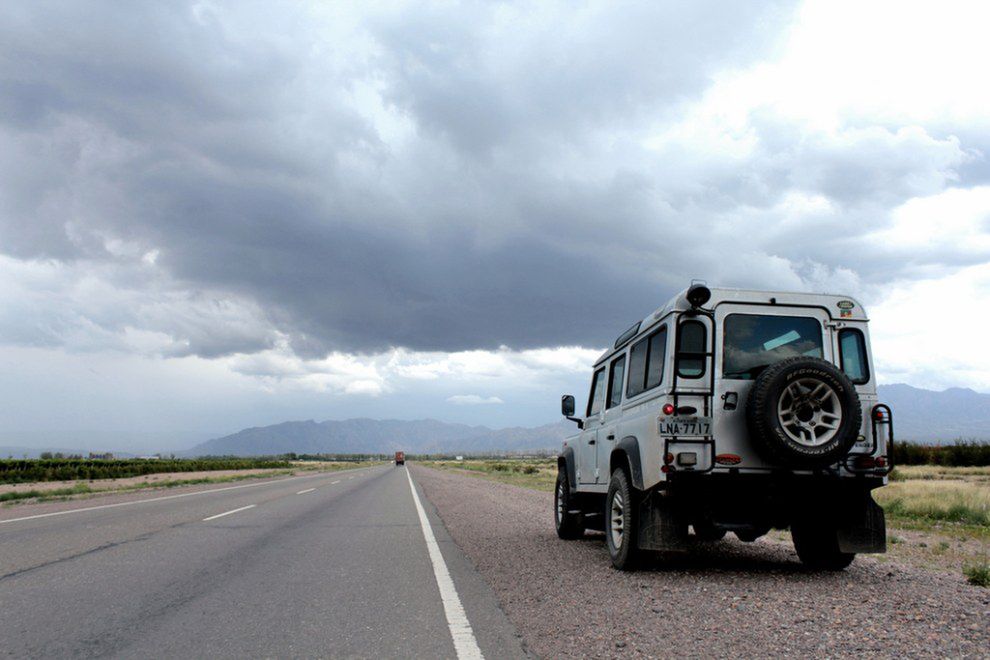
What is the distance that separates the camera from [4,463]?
165 feet

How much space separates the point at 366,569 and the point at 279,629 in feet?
9.16

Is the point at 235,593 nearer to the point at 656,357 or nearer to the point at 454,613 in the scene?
the point at 454,613

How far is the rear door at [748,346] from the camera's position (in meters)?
7.04

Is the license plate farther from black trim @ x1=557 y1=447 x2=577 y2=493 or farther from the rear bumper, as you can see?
black trim @ x1=557 y1=447 x2=577 y2=493

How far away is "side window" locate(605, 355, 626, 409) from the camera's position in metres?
9.08

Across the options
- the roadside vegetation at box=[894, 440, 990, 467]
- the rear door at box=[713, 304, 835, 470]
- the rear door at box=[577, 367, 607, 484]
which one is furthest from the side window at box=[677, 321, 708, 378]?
the roadside vegetation at box=[894, 440, 990, 467]

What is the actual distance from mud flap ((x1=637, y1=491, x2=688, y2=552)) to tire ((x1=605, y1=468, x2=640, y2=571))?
248 millimetres

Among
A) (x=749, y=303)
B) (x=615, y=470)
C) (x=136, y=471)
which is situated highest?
(x=749, y=303)

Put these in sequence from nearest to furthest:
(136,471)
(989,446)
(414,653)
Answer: (414,653) → (989,446) → (136,471)

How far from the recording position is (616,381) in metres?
9.38

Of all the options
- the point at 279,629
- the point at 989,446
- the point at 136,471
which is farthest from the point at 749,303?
the point at 136,471

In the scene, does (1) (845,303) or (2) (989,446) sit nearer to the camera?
(1) (845,303)

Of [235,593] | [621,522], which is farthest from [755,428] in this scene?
[235,593]

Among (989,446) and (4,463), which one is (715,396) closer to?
(989,446)
